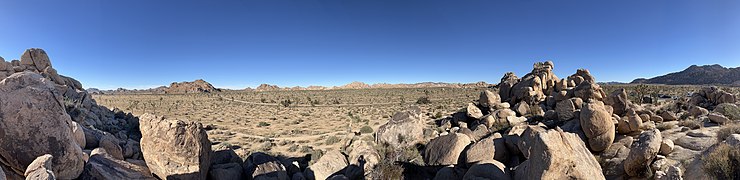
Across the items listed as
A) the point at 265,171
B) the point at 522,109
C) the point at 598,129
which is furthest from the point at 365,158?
the point at 522,109

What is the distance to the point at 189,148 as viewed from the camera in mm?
7238

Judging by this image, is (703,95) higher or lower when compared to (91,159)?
higher

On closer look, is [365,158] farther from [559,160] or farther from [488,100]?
[488,100]

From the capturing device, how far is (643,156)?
7.29m

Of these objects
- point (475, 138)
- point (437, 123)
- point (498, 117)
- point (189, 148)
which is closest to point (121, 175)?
point (189, 148)

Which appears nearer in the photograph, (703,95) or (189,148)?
(189,148)

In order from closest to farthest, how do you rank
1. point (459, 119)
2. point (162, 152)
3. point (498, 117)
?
point (162, 152)
point (498, 117)
point (459, 119)

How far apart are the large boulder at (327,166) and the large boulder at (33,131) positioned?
5292 millimetres

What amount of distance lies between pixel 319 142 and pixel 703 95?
20610mm

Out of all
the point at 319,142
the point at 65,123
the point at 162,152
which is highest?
the point at 65,123

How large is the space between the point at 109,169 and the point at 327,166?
17.3ft

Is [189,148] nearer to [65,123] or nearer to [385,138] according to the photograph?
[65,123]

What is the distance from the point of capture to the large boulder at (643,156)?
7.29 metres

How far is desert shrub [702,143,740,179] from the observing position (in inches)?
210
